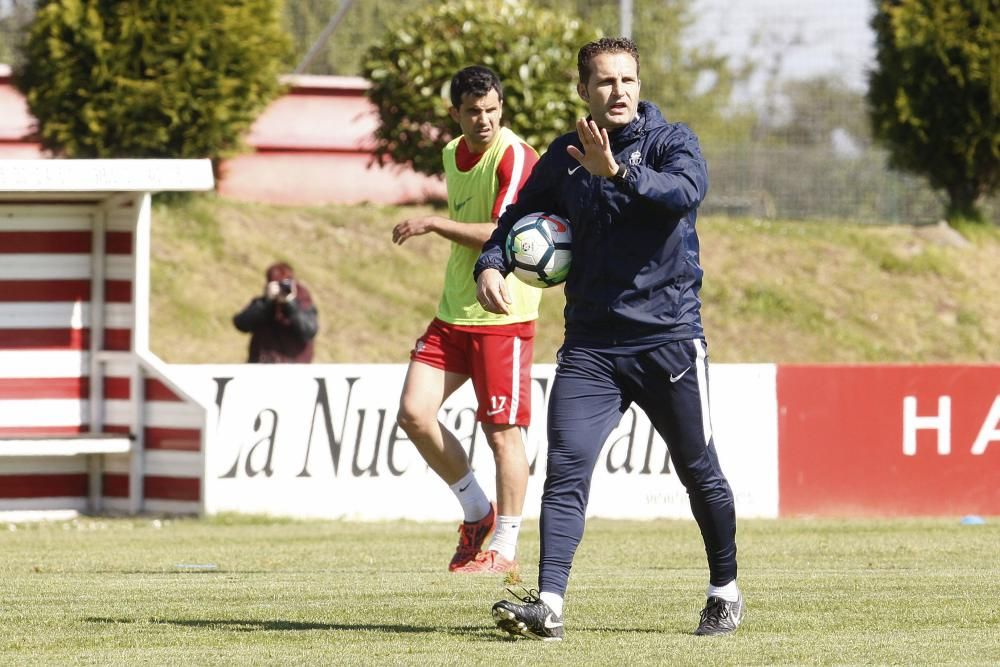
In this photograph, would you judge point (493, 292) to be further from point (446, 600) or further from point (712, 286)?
point (712, 286)

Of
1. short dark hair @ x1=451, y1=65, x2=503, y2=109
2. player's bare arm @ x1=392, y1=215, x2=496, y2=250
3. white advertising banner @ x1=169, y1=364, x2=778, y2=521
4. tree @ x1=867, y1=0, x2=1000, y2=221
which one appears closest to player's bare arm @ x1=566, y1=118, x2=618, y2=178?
player's bare arm @ x1=392, y1=215, x2=496, y2=250

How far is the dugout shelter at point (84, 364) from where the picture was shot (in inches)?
498

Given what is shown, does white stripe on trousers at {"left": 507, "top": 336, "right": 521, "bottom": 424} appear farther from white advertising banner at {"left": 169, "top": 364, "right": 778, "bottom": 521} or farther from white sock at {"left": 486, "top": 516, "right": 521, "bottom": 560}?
white advertising banner at {"left": 169, "top": 364, "right": 778, "bottom": 521}

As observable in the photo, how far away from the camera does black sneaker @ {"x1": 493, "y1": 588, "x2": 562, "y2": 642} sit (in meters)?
5.91

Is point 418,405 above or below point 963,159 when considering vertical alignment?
below

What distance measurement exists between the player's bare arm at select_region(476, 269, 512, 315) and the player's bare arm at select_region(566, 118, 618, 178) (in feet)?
1.88

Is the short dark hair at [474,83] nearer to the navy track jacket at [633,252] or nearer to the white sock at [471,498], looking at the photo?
the white sock at [471,498]

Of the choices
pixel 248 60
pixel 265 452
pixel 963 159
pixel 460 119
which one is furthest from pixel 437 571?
pixel 963 159

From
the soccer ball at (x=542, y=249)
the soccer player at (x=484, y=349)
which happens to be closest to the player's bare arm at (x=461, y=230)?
the soccer player at (x=484, y=349)

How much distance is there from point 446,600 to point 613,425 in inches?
53.8

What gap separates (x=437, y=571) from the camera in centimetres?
861

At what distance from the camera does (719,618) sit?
6215 millimetres

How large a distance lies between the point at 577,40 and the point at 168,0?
14.7ft

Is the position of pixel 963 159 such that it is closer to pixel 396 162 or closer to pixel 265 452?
pixel 396 162
